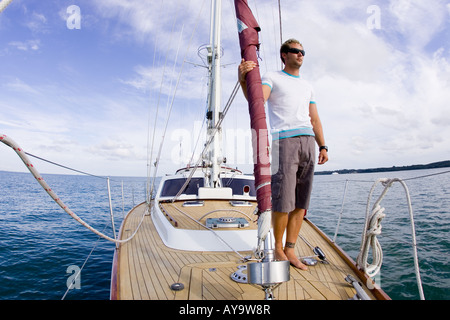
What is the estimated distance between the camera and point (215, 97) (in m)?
6.63

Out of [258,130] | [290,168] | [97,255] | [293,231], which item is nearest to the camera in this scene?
[258,130]

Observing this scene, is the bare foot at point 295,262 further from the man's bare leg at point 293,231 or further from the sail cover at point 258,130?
the sail cover at point 258,130

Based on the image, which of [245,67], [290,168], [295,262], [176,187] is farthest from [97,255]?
[245,67]

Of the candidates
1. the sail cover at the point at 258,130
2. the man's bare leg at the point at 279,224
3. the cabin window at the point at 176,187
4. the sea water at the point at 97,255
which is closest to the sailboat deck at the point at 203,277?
the man's bare leg at the point at 279,224

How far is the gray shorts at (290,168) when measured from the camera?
214 centimetres

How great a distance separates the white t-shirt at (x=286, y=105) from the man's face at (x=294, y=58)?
0.37 ft

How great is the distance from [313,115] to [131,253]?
2579 millimetres

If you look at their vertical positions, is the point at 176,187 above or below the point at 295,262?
above

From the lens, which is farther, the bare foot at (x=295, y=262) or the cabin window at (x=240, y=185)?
the cabin window at (x=240, y=185)

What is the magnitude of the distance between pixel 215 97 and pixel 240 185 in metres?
2.40

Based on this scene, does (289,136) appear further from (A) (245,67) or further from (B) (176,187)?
(B) (176,187)

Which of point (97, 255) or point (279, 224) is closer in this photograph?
point (279, 224)

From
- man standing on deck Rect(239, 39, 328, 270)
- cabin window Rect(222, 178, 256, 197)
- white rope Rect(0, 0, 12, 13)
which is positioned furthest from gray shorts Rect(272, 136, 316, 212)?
cabin window Rect(222, 178, 256, 197)

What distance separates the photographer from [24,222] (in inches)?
406
